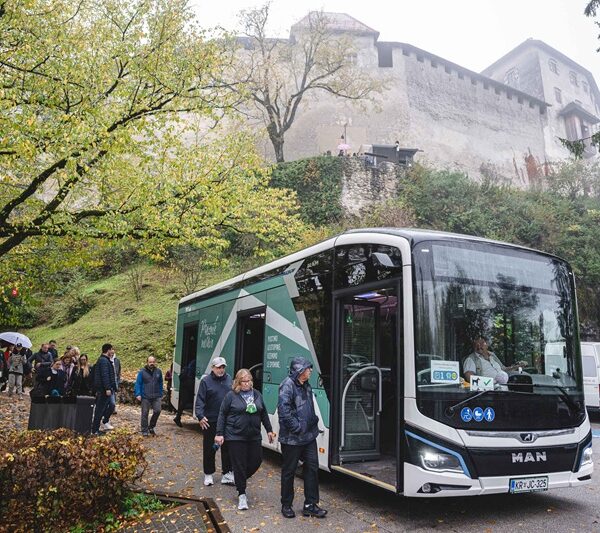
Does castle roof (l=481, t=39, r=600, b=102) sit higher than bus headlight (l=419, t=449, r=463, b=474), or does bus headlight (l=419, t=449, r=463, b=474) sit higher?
castle roof (l=481, t=39, r=600, b=102)

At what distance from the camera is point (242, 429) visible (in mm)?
5488

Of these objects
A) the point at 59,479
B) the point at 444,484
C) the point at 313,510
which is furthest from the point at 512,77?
the point at 59,479

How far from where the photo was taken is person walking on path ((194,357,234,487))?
6.31 m

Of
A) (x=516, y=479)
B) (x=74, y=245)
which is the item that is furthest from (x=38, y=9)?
(x=516, y=479)

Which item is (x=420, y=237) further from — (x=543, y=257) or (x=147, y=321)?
(x=147, y=321)

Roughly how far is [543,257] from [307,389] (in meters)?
3.13

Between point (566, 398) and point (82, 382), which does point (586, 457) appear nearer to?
point (566, 398)

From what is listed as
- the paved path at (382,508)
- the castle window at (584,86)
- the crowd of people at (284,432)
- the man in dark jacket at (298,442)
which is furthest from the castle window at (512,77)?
the man in dark jacket at (298,442)

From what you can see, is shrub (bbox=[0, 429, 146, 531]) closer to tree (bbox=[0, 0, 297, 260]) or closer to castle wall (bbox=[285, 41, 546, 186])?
tree (bbox=[0, 0, 297, 260])

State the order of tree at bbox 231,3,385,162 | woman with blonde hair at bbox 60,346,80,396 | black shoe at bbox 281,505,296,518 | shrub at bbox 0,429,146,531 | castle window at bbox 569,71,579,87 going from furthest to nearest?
1. castle window at bbox 569,71,579,87
2. tree at bbox 231,3,385,162
3. woman with blonde hair at bbox 60,346,80,396
4. black shoe at bbox 281,505,296,518
5. shrub at bbox 0,429,146,531

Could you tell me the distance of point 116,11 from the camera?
10617mm

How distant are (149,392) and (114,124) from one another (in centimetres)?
523

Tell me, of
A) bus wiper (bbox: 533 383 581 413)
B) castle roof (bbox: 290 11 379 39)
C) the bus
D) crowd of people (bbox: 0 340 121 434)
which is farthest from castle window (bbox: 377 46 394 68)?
bus wiper (bbox: 533 383 581 413)

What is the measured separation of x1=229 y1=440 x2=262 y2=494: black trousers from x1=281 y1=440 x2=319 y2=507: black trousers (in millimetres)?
482
